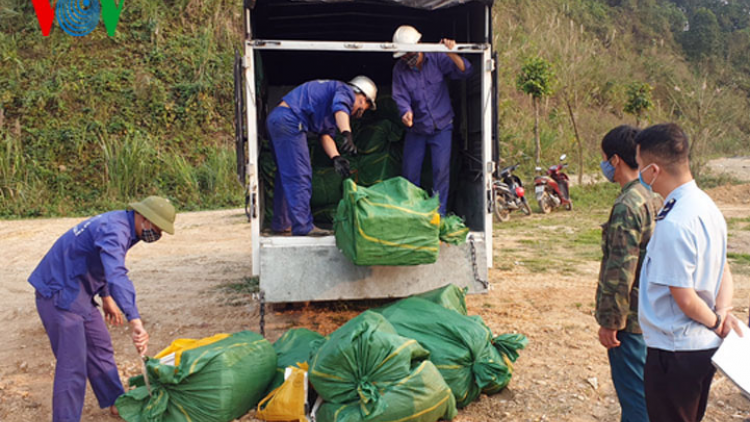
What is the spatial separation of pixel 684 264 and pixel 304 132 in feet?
10.6

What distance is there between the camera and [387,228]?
370 cm

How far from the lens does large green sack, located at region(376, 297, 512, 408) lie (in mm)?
3154

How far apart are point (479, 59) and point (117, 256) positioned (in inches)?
132

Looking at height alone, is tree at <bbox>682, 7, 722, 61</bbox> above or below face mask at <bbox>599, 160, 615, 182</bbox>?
above

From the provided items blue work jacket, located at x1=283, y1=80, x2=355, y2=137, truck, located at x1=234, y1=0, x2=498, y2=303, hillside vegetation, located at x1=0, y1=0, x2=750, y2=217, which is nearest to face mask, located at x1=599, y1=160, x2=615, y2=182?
truck, located at x1=234, y1=0, x2=498, y2=303

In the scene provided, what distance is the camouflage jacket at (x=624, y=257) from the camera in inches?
93.0

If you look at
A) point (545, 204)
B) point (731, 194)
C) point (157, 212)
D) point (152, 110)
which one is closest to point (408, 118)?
point (157, 212)

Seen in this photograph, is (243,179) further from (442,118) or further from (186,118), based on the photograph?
(186,118)

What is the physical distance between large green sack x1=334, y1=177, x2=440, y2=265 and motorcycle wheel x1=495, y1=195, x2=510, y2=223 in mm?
6489

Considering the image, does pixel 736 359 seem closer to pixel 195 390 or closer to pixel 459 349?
pixel 459 349

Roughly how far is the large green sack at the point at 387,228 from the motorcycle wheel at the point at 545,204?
7351 mm

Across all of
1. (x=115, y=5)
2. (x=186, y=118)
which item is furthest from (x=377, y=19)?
(x=115, y=5)

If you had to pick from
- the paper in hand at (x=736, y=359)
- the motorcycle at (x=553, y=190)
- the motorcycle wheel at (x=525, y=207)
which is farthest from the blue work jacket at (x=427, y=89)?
the motorcycle at (x=553, y=190)

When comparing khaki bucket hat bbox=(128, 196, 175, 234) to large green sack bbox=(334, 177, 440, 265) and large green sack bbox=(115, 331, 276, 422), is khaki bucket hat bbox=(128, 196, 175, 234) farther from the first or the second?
large green sack bbox=(334, 177, 440, 265)
